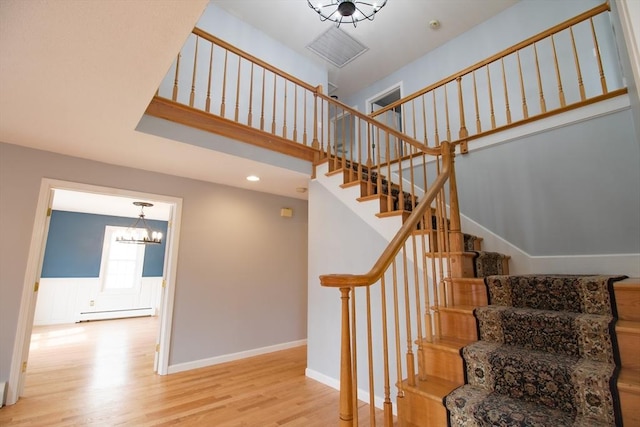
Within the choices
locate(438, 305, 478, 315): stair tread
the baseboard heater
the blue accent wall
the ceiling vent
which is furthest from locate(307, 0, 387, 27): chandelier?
the baseboard heater

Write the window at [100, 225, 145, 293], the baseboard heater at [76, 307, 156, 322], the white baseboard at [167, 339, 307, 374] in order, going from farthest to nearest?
1. the window at [100, 225, 145, 293]
2. the baseboard heater at [76, 307, 156, 322]
3. the white baseboard at [167, 339, 307, 374]

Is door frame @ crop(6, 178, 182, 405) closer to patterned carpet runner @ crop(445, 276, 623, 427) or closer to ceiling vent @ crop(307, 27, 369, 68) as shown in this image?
patterned carpet runner @ crop(445, 276, 623, 427)

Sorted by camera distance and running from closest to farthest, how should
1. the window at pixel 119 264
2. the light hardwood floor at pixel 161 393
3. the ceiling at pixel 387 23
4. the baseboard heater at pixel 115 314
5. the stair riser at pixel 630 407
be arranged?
the stair riser at pixel 630 407, the light hardwood floor at pixel 161 393, the ceiling at pixel 387 23, the baseboard heater at pixel 115 314, the window at pixel 119 264

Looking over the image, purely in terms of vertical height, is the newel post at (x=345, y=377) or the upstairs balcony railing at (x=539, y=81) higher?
the upstairs balcony railing at (x=539, y=81)

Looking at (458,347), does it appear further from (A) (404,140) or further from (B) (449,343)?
(A) (404,140)

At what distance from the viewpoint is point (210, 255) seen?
387 cm

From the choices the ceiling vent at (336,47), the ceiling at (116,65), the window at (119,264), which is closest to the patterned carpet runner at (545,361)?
the ceiling at (116,65)

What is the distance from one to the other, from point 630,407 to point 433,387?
0.76 m

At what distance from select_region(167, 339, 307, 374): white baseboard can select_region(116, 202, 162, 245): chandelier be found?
3.85 m

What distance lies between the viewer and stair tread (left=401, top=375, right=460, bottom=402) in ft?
4.88

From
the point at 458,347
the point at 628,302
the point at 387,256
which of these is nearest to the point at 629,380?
the point at 628,302

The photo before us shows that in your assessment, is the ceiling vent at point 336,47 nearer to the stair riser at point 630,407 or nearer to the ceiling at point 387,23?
the ceiling at point 387,23

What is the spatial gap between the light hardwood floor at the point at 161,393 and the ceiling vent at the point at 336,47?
193 inches

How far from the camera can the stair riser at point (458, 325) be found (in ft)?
5.95
